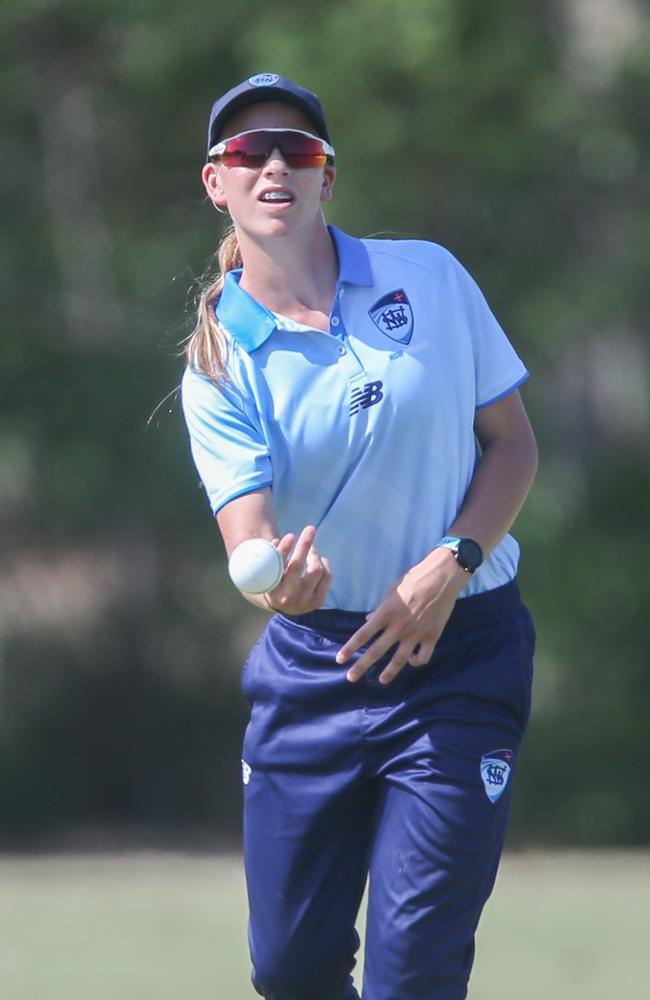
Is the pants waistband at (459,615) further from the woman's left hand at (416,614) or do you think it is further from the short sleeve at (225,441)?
the short sleeve at (225,441)

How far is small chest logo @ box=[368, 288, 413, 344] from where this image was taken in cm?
335

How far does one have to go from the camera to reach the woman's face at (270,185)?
132 inches

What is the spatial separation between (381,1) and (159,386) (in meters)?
2.53

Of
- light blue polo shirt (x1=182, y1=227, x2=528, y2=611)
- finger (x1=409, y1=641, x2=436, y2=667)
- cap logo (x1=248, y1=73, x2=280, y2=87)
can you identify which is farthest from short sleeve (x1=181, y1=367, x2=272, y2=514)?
cap logo (x1=248, y1=73, x2=280, y2=87)

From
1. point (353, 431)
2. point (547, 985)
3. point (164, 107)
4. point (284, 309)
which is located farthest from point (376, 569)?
point (164, 107)

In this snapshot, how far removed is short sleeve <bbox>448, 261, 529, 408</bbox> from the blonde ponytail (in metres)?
0.49

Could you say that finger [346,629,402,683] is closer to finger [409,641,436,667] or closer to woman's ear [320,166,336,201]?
finger [409,641,436,667]

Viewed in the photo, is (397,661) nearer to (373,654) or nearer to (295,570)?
(373,654)

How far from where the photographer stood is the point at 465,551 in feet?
10.7

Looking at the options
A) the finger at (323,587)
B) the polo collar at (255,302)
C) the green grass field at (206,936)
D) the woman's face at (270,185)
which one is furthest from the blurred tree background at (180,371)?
the finger at (323,587)

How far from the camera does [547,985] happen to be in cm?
534

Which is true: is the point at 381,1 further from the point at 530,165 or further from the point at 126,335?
the point at 126,335

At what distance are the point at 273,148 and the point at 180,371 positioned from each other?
678 cm

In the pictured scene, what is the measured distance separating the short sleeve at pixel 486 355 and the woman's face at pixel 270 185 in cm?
35
